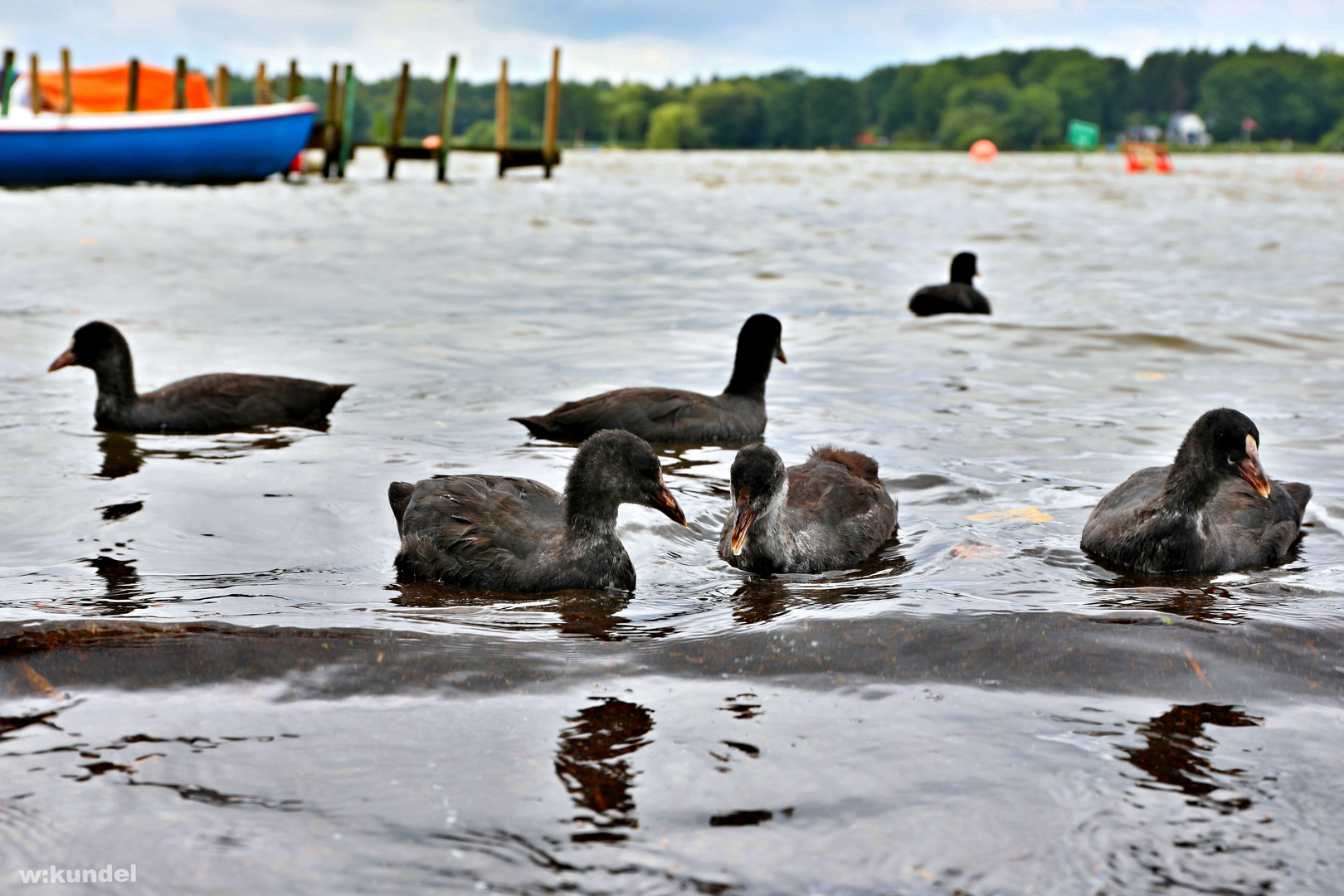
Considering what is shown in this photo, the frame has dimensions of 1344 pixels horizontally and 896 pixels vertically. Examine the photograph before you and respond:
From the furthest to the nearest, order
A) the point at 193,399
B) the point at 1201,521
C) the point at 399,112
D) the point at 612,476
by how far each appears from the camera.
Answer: the point at 399,112, the point at 193,399, the point at 1201,521, the point at 612,476

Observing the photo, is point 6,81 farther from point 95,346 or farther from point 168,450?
point 168,450

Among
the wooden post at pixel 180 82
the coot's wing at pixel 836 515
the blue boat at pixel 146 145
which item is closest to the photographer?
the coot's wing at pixel 836 515

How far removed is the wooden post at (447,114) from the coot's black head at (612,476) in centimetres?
3687

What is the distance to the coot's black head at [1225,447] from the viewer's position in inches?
239

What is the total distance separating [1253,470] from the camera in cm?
605

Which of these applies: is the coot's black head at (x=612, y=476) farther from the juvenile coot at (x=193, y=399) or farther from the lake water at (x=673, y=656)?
the juvenile coot at (x=193, y=399)

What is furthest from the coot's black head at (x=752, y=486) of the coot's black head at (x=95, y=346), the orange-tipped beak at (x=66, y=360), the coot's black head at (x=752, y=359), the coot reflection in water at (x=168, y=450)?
the orange-tipped beak at (x=66, y=360)

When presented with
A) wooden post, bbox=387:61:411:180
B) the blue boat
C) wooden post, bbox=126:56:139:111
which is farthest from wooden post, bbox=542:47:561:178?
wooden post, bbox=126:56:139:111

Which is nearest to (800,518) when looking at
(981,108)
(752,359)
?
(752,359)

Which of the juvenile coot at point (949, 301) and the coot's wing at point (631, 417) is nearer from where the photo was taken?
the coot's wing at point (631, 417)

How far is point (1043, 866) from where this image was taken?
3258 mm

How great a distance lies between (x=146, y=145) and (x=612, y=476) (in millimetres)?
32890

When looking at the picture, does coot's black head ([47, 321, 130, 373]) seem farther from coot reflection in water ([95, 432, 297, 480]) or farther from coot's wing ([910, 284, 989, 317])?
coot's wing ([910, 284, 989, 317])

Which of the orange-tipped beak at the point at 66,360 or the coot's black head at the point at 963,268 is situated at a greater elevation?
the coot's black head at the point at 963,268
